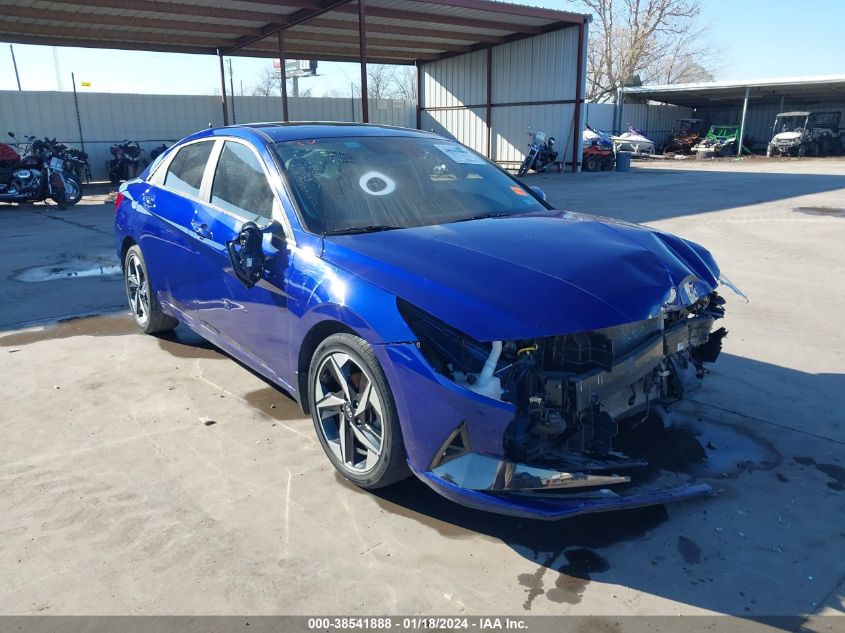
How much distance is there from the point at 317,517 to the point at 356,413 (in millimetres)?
492

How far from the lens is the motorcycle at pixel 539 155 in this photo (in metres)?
23.2

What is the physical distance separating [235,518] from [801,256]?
7961 mm

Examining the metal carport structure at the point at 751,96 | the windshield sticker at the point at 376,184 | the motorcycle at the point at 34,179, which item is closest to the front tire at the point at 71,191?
the motorcycle at the point at 34,179

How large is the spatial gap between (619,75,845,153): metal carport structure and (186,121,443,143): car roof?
34.7 m

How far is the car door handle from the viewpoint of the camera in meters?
3.98

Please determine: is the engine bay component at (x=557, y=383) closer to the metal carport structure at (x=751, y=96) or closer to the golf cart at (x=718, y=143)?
the metal carport structure at (x=751, y=96)

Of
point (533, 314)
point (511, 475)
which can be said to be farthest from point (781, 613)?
point (533, 314)

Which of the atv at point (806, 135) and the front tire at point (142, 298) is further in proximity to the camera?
the atv at point (806, 135)

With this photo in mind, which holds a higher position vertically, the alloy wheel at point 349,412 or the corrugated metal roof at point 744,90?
the corrugated metal roof at point 744,90

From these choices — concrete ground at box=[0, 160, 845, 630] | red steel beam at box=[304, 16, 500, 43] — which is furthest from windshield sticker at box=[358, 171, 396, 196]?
red steel beam at box=[304, 16, 500, 43]

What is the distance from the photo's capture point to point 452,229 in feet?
10.9

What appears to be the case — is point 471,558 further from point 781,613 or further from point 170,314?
point 170,314

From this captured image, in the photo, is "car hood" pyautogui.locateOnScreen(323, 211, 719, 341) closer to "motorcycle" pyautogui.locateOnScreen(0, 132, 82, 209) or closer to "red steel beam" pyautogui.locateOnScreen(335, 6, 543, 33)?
"motorcycle" pyautogui.locateOnScreen(0, 132, 82, 209)

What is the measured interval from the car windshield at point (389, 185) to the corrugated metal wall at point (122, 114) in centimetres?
2136
